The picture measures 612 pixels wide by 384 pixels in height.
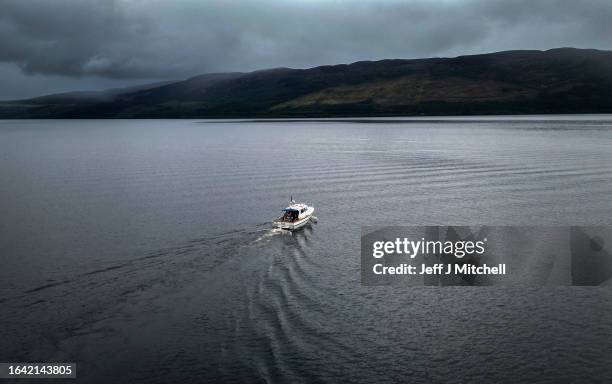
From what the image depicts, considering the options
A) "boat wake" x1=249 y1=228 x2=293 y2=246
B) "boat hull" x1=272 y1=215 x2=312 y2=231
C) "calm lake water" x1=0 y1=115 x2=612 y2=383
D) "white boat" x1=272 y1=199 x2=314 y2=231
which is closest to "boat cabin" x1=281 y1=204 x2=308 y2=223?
"white boat" x1=272 y1=199 x2=314 y2=231

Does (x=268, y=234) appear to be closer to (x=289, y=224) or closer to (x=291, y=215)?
(x=289, y=224)

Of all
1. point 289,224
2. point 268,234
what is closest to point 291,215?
point 289,224

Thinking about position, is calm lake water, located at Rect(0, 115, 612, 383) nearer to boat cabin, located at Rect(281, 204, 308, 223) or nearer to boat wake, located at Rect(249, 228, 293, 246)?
boat wake, located at Rect(249, 228, 293, 246)

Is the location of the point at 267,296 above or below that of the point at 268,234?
below

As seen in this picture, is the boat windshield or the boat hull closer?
the boat hull

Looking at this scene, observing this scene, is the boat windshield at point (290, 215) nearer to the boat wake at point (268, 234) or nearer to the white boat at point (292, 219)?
the white boat at point (292, 219)

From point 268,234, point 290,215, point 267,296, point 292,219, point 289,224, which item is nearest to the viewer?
point 267,296

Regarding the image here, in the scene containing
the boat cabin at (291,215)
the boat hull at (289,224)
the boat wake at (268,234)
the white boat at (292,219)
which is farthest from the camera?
the boat cabin at (291,215)

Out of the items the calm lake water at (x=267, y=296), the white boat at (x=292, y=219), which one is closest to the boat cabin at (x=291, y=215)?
the white boat at (x=292, y=219)
